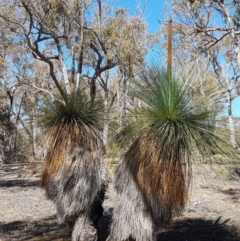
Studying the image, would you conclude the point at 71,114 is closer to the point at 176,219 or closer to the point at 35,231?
the point at 35,231

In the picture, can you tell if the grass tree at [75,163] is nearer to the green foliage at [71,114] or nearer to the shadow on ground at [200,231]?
the green foliage at [71,114]

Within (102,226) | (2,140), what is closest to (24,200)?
(102,226)

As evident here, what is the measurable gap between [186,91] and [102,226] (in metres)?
3.73

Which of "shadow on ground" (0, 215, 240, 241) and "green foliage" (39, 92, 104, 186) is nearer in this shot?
"green foliage" (39, 92, 104, 186)

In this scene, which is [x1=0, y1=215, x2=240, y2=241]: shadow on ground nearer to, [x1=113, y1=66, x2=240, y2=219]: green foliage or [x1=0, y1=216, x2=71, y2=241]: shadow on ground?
[x1=0, y1=216, x2=71, y2=241]: shadow on ground

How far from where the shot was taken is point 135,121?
497 centimetres

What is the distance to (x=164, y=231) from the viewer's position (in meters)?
7.03

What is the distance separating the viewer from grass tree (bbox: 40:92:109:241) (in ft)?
18.0

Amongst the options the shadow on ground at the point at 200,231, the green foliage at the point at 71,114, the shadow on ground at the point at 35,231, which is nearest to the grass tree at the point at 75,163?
the green foliage at the point at 71,114

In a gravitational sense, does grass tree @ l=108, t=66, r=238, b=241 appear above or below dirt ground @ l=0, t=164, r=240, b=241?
above

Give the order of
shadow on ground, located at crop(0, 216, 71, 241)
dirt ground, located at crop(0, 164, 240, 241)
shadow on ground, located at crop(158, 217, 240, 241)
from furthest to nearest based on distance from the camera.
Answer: shadow on ground, located at crop(0, 216, 71, 241) → dirt ground, located at crop(0, 164, 240, 241) → shadow on ground, located at crop(158, 217, 240, 241)

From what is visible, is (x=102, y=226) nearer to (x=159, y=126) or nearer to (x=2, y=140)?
(x=159, y=126)

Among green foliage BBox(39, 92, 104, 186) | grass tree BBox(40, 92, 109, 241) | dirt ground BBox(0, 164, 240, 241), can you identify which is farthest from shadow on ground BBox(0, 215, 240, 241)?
green foliage BBox(39, 92, 104, 186)

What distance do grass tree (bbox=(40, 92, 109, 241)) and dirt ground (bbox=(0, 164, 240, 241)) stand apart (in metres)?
0.69
